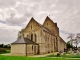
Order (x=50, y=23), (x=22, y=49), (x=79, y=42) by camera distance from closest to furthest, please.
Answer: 1. (x=22, y=49)
2. (x=50, y=23)
3. (x=79, y=42)

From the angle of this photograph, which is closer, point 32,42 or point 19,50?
point 19,50

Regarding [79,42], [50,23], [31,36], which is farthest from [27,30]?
[79,42]

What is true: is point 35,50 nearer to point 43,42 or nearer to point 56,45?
point 43,42

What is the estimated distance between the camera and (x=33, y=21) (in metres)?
40.7

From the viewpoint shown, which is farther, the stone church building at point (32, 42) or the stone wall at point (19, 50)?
the stone church building at point (32, 42)

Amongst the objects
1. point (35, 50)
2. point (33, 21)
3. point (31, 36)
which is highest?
point (33, 21)

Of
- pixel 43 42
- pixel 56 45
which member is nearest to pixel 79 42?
pixel 56 45

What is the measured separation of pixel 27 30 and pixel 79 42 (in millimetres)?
41648

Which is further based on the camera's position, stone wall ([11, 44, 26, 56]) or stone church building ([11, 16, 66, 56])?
stone church building ([11, 16, 66, 56])

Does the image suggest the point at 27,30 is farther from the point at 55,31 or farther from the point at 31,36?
the point at 55,31

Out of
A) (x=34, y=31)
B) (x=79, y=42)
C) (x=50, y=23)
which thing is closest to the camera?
(x=34, y=31)

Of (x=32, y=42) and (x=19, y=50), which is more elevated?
(x=32, y=42)

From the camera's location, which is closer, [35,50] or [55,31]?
[35,50]

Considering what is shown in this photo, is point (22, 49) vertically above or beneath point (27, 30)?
beneath
